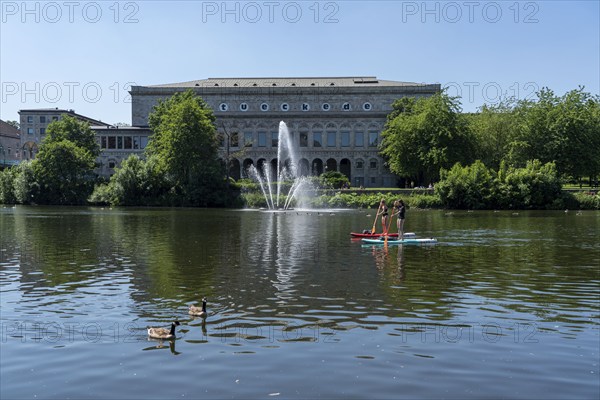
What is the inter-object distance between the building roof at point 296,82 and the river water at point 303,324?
318 feet

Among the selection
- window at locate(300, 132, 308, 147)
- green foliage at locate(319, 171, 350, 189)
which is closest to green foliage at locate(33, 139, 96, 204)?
green foliage at locate(319, 171, 350, 189)

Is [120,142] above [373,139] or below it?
above

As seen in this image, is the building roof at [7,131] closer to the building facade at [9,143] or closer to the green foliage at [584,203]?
the building facade at [9,143]

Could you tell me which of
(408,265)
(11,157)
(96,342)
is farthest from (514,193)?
(11,157)

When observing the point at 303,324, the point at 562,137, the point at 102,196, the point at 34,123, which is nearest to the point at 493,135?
the point at 562,137

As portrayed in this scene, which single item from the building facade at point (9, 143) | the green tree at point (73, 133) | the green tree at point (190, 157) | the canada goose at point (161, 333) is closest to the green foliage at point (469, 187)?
the green tree at point (190, 157)

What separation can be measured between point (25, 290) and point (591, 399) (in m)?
15.2

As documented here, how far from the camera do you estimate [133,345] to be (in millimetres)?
12773

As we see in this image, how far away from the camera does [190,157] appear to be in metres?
84.1

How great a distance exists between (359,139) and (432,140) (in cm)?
3541

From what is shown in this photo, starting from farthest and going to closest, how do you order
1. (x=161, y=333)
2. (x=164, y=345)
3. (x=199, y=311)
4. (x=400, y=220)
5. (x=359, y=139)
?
1. (x=359, y=139)
2. (x=400, y=220)
3. (x=199, y=311)
4. (x=161, y=333)
5. (x=164, y=345)

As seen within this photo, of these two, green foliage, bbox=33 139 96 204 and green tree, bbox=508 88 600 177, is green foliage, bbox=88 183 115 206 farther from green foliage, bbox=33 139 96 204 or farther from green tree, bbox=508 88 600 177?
green tree, bbox=508 88 600 177

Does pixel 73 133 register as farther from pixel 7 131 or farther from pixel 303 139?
pixel 7 131

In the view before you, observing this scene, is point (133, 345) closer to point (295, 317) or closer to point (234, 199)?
point (295, 317)
